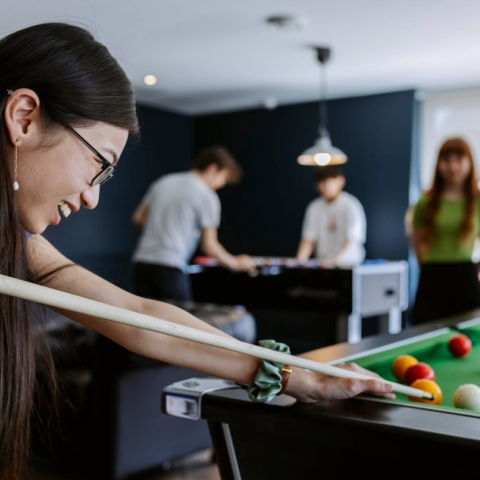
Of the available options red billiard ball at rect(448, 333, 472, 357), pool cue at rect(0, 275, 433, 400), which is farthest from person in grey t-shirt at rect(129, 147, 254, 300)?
pool cue at rect(0, 275, 433, 400)

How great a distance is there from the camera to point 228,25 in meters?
4.09

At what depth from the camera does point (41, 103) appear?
3.05 ft

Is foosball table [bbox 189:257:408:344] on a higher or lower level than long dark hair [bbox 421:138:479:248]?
lower

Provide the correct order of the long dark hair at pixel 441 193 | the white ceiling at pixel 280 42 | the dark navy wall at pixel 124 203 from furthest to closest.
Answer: the dark navy wall at pixel 124 203
the white ceiling at pixel 280 42
the long dark hair at pixel 441 193

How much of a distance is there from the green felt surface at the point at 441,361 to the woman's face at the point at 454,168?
5.62 ft

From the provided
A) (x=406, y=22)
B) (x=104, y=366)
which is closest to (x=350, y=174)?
(x=406, y=22)

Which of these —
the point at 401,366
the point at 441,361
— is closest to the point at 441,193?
the point at 441,361

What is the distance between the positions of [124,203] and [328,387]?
5738 mm

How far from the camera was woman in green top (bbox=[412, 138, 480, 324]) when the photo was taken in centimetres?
354

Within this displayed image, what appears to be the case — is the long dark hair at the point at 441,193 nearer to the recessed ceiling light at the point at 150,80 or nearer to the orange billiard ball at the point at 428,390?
the orange billiard ball at the point at 428,390

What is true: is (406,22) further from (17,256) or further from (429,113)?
(17,256)

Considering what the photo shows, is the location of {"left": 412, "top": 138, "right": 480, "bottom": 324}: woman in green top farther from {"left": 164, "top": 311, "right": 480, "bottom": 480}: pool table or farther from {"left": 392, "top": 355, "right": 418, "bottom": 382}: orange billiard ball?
{"left": 164, "top": 311, "right": 480, "bottom": 480}: pool table

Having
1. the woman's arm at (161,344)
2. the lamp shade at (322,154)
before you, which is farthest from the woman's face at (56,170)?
the lamp shade at (322,154)

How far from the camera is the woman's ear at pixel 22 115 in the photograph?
2.96 ft
